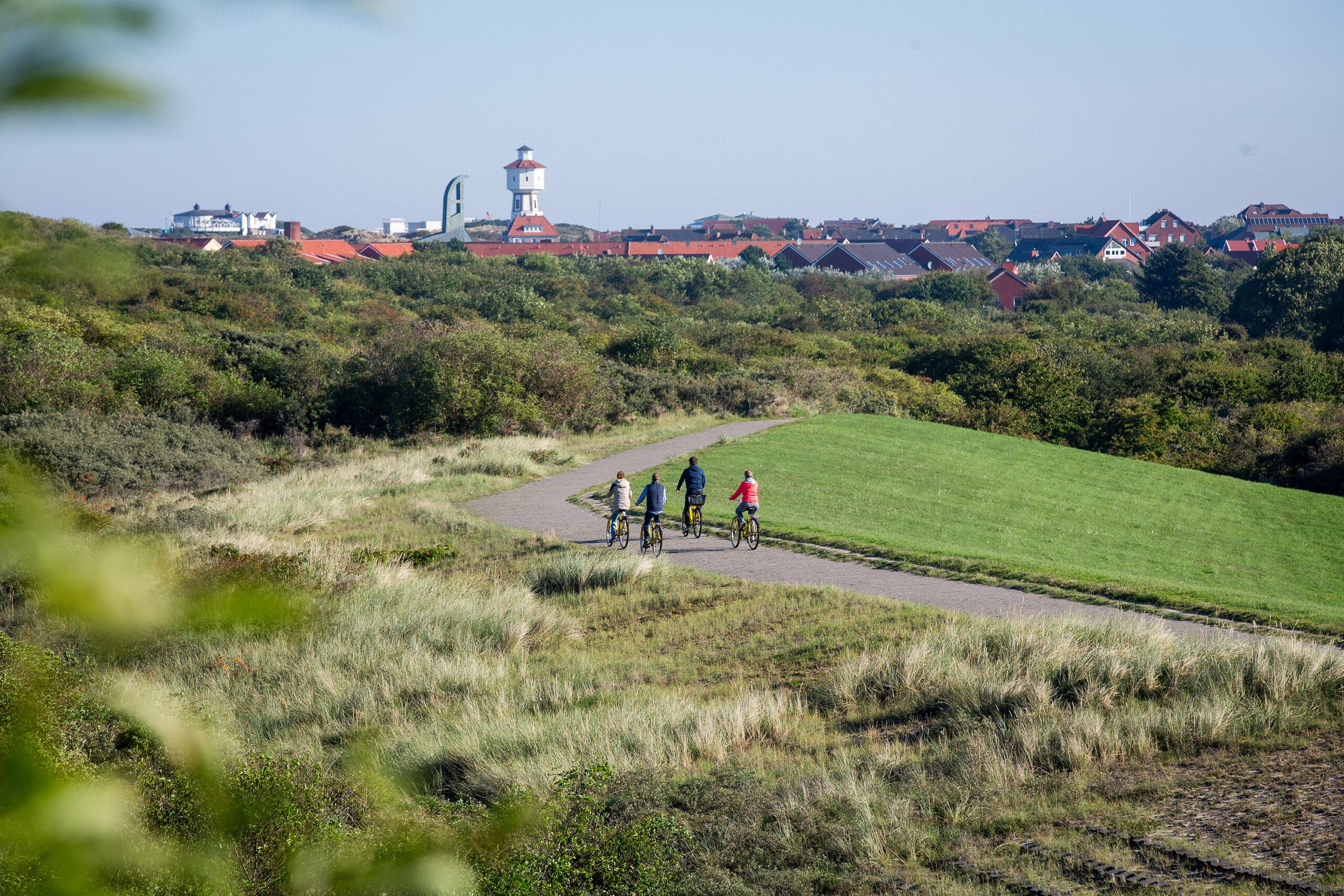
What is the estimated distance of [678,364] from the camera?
132 feet

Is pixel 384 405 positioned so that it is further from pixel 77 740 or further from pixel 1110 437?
pixel 77 740

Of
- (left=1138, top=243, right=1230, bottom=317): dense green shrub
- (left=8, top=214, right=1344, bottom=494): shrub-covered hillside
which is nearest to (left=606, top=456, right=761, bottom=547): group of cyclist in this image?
(left=8, top=214, right=1344, bottom=494): shrub-covered hillside

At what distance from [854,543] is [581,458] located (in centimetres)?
1102

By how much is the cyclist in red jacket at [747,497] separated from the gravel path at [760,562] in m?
0.63

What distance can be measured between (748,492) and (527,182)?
14949 centimetres

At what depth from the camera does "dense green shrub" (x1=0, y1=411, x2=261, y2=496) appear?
19.5m

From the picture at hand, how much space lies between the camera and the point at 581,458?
25797 mm

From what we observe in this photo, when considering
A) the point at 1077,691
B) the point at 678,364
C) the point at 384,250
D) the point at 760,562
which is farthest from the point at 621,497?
the point at 384,250

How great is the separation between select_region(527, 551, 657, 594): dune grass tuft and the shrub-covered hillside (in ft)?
22.9

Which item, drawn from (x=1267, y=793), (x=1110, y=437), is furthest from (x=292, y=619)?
(x=1110, y=437)

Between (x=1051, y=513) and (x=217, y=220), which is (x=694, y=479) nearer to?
(x=1051, y=513)

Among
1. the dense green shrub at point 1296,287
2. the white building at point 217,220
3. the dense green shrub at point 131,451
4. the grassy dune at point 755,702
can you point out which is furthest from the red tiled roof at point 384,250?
the white building at point 217,220

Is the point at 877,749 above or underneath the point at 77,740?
underneath

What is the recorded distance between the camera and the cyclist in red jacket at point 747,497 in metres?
16.0
